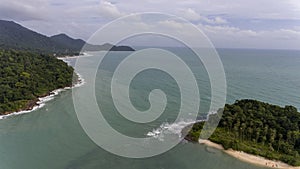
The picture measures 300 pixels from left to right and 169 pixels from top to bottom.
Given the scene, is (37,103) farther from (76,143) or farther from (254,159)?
(254,159)

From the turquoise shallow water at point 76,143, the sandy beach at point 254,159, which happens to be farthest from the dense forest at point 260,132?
the turquoise shallow water at point 76,143

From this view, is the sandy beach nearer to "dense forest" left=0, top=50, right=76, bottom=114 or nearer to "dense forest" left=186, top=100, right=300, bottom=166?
"dense forest" left=186, top=100, right=300, bottom=166

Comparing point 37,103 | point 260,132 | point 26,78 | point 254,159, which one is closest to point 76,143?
point 254,159

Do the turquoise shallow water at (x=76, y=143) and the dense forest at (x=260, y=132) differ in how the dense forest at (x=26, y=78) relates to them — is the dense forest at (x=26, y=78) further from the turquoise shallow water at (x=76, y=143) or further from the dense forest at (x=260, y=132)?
the dense forest at (x=260, y=132)

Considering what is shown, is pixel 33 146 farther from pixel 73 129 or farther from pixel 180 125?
pixel 180 125

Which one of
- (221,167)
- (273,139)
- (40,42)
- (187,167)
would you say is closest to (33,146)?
(187,167)

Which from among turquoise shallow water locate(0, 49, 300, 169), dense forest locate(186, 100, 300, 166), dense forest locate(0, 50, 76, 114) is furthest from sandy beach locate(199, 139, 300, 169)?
dense forest locate(0, 50, 76, 114)
